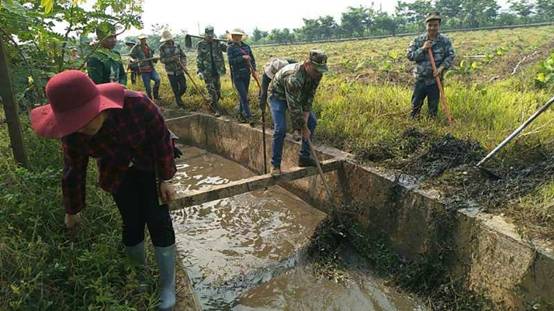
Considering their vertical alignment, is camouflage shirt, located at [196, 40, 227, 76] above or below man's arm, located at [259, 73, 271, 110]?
above

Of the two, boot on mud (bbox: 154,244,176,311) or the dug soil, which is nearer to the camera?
boot on mud (bbox: 154,244,176,311)

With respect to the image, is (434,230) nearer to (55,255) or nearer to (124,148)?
(124,148)

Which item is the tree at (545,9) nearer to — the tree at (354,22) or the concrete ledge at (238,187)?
the tree at (354,22)

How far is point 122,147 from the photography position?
2.36 metres

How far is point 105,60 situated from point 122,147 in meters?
2.76

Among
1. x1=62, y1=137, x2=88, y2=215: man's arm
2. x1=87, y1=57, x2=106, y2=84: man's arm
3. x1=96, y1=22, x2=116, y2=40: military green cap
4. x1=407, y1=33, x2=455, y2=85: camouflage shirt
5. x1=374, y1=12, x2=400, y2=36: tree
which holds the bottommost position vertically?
x1=62, y1=137, x2=88, y2=215: man's arm

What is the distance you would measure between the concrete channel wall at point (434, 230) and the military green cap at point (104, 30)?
2.70m

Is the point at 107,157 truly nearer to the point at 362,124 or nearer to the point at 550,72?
the point at 362,124

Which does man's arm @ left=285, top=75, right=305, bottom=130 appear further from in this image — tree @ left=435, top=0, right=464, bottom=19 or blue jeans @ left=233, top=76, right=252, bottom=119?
tree @ left=435, top=0, right=464, bottom=19

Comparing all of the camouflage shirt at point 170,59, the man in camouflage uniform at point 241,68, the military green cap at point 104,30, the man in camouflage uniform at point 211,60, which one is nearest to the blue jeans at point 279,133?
the military green cap at point 104,30

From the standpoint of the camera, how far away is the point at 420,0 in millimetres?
60688

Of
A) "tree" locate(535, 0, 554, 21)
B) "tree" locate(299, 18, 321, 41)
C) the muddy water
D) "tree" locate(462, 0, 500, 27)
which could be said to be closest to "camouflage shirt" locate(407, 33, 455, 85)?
the muddy water

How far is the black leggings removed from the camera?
99.7 inches

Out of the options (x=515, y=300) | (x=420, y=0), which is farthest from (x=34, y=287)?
(x=420, y=0)
